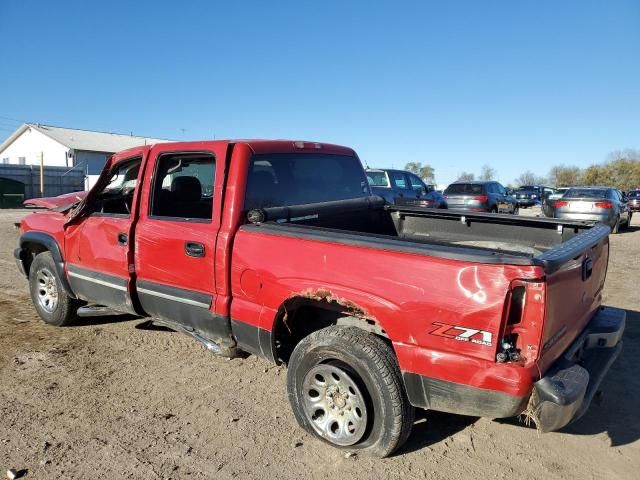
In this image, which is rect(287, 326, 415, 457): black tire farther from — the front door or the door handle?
the front door

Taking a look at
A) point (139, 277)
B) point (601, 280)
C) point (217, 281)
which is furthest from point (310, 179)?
point (601, 280)

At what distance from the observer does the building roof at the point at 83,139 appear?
42375 mm

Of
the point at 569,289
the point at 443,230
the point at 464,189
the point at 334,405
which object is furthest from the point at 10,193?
the point at 569,289

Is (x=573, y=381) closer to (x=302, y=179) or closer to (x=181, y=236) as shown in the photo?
(x=302, y=179)

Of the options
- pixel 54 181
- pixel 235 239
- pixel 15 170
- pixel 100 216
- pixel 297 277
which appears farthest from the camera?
pixel 54 181

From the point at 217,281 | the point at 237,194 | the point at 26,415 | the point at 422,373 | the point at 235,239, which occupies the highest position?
the point at 237,194

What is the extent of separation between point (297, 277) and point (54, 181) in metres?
30.2

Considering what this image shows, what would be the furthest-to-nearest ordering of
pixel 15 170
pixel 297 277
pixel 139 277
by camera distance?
pixel 15 170
pixel 139 277
pixel 297 277

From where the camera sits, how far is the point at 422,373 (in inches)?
107

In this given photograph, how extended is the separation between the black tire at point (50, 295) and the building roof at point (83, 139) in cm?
3674

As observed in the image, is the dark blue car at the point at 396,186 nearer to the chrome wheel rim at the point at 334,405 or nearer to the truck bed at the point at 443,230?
the truck bed at the point at 443,230

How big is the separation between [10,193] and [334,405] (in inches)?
1083

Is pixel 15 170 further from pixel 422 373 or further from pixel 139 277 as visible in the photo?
pixel 422 373

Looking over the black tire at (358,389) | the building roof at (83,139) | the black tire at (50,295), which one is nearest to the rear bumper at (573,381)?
the black tire at (358,389)
